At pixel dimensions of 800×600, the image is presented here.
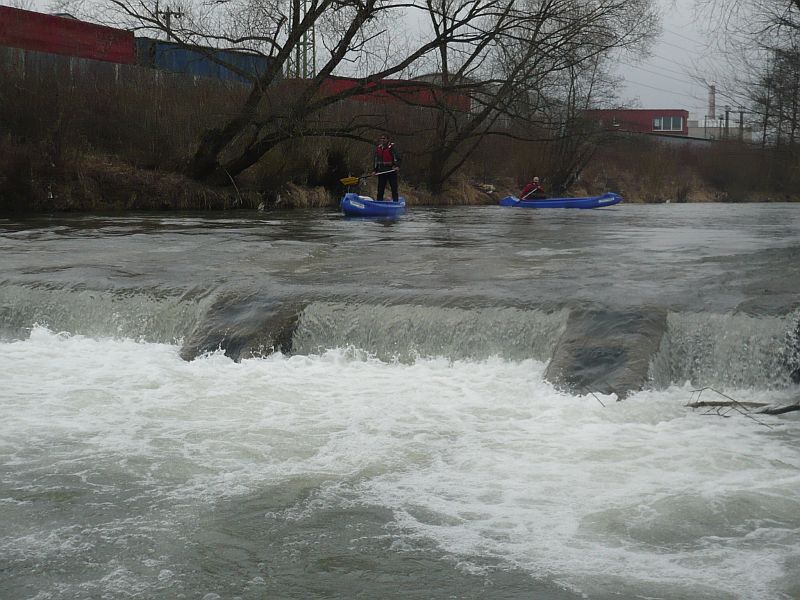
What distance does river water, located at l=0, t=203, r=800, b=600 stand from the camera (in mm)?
3781

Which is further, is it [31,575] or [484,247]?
[484,247]

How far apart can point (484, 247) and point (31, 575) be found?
948 cm

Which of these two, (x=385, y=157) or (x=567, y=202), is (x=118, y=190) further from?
(x=567, y=202)

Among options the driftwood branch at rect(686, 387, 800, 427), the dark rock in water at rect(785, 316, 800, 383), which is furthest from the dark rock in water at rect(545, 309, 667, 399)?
the dark rock in water at rect(785, 316, 800, 383)

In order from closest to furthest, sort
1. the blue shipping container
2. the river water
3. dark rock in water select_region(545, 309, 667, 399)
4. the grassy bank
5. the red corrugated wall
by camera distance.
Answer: the river water
dark rock in water select_region(545, 309, 667, 399)
the grassy bank
the blue shipping container
the red corrugated wall

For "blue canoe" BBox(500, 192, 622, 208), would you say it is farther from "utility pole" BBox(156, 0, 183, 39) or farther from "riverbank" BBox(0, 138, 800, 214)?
"utility pole" BBox(156, 0, 183, 39)

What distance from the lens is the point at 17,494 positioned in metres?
4.47

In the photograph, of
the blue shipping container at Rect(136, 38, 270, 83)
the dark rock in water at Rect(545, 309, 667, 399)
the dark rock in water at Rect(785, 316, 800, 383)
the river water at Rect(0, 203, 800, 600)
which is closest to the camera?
the river water at Rect(0, 203, 800, 600)

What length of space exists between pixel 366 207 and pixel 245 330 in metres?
11.6

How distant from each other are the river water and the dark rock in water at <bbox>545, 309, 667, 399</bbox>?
2cm

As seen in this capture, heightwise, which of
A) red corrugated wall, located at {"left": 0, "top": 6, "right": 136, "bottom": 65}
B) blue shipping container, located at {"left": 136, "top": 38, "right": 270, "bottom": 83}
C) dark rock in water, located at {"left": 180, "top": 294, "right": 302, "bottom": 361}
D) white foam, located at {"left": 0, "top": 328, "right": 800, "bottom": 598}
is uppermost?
red corrugated wall, located at {"left": 0, "top": 6, "right": 136, "bottom": 65}

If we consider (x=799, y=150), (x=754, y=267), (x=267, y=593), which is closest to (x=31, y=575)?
(x=267, y=593)

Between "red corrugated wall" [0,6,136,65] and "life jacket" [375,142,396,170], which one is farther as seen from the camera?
"red corrugated wall" [0,6,136,65]

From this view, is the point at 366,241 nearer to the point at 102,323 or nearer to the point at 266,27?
the point at 102,323
